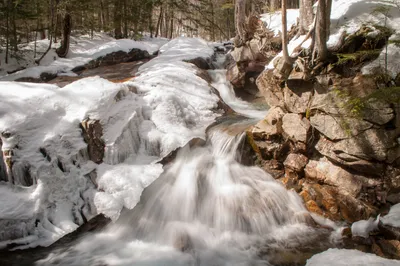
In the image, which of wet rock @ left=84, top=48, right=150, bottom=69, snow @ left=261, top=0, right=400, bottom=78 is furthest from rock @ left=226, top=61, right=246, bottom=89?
wet rock @ left=84, top=48, right=150, bottom=69

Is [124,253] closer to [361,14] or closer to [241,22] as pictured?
[361,14]

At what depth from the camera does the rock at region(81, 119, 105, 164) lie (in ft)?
20.4

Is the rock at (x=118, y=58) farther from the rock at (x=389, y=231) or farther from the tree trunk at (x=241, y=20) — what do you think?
the rock at (x=389, y=231)

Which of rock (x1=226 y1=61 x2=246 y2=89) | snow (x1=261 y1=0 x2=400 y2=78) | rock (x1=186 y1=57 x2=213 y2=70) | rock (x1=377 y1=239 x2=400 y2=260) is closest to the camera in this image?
rock (x1=377 y1=239 x2=400 y2=260)

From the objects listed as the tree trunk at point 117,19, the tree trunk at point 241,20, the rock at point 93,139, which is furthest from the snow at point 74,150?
the tree trunk at point 117,19

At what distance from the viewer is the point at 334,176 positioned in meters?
5.70

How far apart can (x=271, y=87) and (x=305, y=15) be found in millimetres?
2123

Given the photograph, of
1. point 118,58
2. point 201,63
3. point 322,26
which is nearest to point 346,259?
point 322,26

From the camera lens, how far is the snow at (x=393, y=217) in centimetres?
478

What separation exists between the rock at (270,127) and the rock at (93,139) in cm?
397

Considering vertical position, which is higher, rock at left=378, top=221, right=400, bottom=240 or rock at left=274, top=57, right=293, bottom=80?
rock at left=274, top=57, right=293, bottom=80

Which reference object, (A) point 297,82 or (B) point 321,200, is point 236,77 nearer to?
(A) point 297,82

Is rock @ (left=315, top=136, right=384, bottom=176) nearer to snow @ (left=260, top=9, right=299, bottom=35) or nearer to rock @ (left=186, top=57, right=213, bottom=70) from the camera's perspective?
snow @ (left=260, top=9, right=299, bottom=35)

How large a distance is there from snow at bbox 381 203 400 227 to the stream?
915mm
